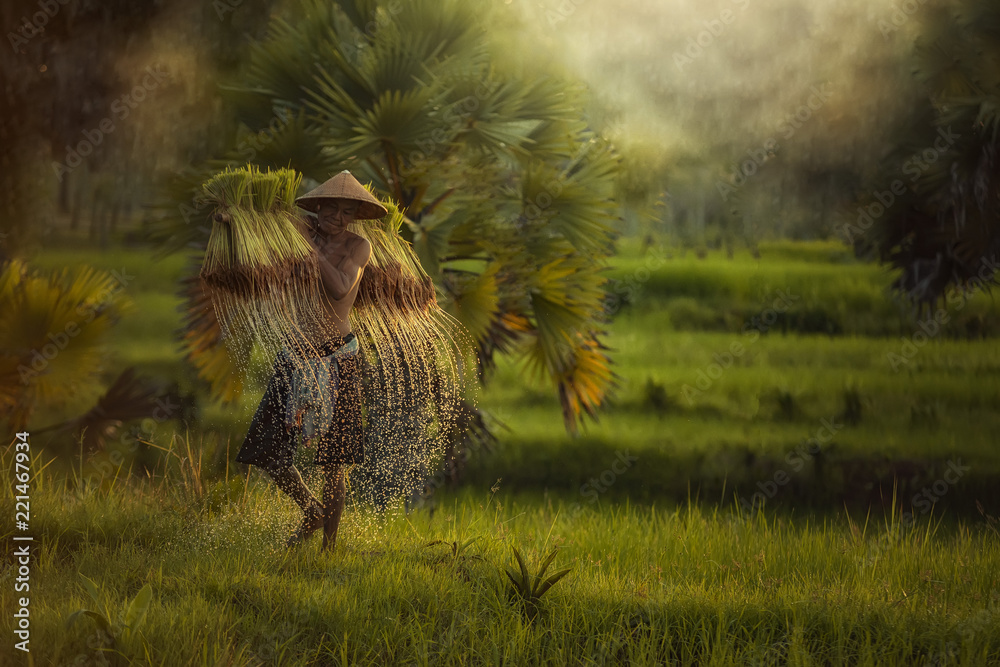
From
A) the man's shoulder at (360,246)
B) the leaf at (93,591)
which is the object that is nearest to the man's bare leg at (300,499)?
the leaf at (93,591)

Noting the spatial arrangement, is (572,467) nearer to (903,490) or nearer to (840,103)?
(903,490)

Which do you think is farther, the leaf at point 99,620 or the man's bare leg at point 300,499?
the man's bare leg at point 300,499

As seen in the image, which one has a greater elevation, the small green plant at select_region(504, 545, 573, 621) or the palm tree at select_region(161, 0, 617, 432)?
the palm tree at select_region(161, 0, 617, 432)

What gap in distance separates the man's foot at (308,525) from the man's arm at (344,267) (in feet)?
3.74

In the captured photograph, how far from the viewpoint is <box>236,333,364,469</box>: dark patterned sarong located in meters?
3.75

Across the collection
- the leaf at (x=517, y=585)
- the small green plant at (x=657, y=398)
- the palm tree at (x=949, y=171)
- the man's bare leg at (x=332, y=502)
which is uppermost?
the palm tree at (x=949, y=171)

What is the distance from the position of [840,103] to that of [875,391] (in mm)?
3721

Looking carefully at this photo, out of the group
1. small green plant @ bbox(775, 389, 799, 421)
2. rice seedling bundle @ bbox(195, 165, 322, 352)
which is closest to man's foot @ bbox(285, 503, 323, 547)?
rice seedling bundle @ bbox(195, 165, 322, 352)

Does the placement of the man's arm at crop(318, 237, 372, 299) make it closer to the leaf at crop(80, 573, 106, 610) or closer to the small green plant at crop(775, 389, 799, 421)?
the leaf at crop(80, 573, 106, 610)

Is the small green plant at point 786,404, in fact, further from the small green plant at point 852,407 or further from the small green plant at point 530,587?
the small green plant at point 530,587

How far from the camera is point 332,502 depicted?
4.08 metres

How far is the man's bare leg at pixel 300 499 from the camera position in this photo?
3975 mm

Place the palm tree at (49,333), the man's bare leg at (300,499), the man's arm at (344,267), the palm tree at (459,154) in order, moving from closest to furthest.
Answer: the man's arm at (344,267) → the man's bare leg at (300,499) → the palm tree at (49,333) → the palm tree at (459,154)

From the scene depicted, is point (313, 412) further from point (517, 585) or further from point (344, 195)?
point (517, 585)
